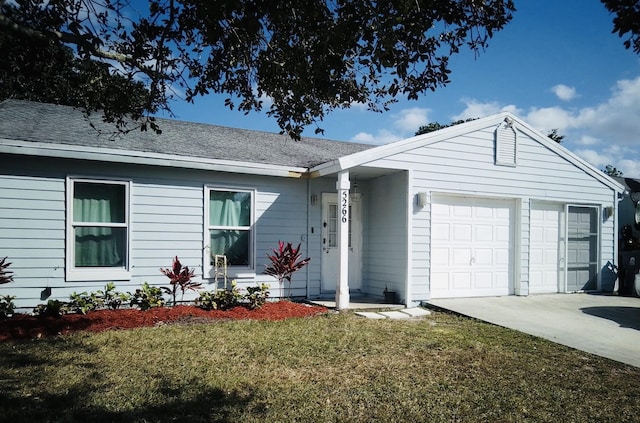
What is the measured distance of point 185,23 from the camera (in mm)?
4957

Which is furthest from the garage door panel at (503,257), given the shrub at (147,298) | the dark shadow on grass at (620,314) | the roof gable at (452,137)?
the shrub at (147,298)

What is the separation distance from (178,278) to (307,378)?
4217 mm

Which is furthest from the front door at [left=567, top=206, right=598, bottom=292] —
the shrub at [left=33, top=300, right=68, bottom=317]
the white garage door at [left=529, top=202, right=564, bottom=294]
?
the shrub at [left=33, top=300, right=68, bottom=317]

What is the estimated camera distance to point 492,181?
32.6 feet

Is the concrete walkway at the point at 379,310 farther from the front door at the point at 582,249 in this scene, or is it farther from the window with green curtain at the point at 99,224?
the front door at the point at 582,249

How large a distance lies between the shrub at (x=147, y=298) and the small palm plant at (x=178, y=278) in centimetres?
18

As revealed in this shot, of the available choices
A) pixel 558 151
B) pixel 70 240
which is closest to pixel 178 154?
pixel 70 240

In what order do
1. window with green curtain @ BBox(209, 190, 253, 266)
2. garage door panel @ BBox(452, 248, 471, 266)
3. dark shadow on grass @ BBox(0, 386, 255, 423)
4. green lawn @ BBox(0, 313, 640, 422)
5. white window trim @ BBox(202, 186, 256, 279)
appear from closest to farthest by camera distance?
1. dark shadow on grass @ BBox(0, 386, 255, 423)
2. green lawn @ BBox(0, 313, 640, 422)
3. white window trim @ BBox(202, 186, 256, 279)
4. window with green curtain @ BBox(209, 190, 253, 266)
5. garage door panel @ BBox(452, 248, 471, 266)

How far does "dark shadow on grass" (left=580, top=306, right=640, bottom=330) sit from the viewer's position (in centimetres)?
752

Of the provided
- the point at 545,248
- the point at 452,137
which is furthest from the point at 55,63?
the point at 545,248

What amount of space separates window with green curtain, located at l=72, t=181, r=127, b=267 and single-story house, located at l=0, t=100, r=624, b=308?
0.8 inches

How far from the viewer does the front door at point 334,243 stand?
1010cm

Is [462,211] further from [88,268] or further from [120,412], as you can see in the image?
[120,412]

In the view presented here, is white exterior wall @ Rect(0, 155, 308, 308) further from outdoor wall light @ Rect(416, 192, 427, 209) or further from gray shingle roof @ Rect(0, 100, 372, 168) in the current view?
outdoor wall light @ Rect(416, 192, 427, 209)
